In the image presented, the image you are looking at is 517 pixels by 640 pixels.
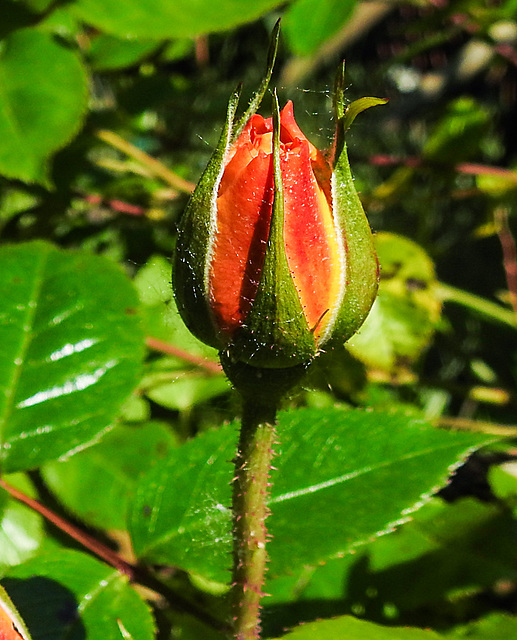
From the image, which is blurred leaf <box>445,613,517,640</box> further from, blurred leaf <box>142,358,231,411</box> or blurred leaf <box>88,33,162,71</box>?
blurred leaf <box>88,33,162,71</box>

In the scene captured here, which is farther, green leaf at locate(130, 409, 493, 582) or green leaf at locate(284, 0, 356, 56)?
green leaf at locate(284, 0, 356, 56)

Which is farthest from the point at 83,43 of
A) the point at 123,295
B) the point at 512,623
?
the point at 512,623

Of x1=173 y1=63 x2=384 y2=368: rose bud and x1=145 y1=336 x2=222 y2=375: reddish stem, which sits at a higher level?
x1=173 y1=63 x2=384 y2=368: rose bud

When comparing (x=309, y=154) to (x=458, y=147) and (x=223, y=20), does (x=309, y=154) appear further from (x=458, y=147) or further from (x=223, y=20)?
(x=458, y=147)

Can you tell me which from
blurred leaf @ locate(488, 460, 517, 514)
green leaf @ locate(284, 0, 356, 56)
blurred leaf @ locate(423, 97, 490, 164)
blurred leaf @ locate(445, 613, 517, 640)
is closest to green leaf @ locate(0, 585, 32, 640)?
blurred leaf @ locate(445, 613, 517, 640)

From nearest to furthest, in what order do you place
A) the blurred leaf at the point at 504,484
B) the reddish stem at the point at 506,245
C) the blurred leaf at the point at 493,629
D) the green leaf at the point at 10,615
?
the green leaf at the point at 10,615, the blurred leaf at the point at 493,629, the blurred leaf at the point at 504,484, the reddish stem at the point at 506,245

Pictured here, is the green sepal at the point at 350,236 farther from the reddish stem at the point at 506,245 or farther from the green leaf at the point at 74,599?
the reddish stem at the point at 506,245

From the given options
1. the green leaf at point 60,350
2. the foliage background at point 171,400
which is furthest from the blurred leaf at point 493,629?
the green leaf at point 60,350

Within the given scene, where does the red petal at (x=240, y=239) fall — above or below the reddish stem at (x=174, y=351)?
above
